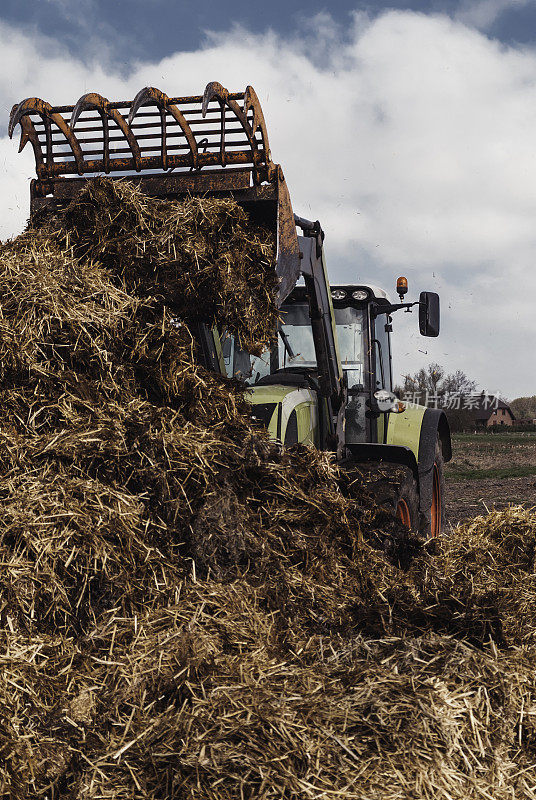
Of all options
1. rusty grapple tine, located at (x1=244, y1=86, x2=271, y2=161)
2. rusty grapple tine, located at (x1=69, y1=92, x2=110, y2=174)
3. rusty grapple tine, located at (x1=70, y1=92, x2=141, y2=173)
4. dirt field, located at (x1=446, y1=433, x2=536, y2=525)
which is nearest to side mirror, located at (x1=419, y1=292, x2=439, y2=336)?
dirt field, located at (x1=446, y1=433, x2=536, y2=525)

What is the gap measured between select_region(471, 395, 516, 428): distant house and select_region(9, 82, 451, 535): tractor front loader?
5448 cm

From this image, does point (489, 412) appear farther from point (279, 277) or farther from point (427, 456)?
point (279, 277)

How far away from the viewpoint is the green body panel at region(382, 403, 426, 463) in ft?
20.7

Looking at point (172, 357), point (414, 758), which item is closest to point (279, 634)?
point (414, 758)

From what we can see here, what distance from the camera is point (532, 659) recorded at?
9.93 feet

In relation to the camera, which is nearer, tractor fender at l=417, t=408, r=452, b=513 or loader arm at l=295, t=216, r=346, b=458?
loader arm at l=295, t=216, r=346, b=458

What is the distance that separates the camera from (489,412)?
6700 cm

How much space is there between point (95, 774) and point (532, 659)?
1846 mm

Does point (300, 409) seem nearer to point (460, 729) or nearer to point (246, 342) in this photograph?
point (246, 342)

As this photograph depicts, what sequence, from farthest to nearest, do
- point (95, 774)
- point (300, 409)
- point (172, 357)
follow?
point (300, 409) < point (172, 357) < point (95, 774)

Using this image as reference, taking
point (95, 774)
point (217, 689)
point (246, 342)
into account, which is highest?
point (246, 342)

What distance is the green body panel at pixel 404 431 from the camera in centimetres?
630

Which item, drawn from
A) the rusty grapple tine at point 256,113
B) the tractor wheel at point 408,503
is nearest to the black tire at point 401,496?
→ the tractor wheel at point 408,503

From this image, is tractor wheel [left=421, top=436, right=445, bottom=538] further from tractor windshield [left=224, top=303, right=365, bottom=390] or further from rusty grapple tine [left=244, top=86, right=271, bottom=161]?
rusty grapple tine [left=244, top=86, right=271, bottom=161]
